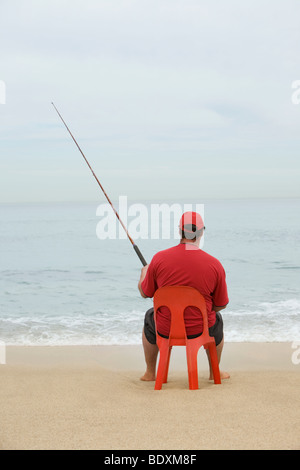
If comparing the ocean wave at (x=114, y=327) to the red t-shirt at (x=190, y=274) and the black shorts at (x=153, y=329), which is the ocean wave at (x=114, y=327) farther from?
the red t-shirt at (x=190, y=274)

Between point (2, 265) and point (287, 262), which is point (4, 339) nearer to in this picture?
point (2, 265)

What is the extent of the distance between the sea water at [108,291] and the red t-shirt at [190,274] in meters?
2.72

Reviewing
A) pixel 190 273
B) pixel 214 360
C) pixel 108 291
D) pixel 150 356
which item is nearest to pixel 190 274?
pixel 190 273

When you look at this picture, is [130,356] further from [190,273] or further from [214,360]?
[190,273]

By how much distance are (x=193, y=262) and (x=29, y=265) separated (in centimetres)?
1106

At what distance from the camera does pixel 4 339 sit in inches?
231

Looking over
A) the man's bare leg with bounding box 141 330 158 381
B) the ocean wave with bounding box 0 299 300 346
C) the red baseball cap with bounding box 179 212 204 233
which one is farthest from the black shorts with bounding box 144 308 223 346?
the ocean wave with bounding box 0 299 300 346

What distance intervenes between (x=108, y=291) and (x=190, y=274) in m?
6.59

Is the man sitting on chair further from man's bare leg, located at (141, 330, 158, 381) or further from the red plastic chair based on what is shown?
man's bare leg, located at (141, 330, 158, 381)

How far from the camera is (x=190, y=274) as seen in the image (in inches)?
121

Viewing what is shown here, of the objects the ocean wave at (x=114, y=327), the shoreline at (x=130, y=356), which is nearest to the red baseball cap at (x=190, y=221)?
A: the shoreline at (x=130, y=356)

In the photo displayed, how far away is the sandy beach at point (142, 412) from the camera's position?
7.42ft

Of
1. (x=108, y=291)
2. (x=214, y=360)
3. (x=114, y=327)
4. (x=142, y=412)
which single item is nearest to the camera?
(x=142, y=412)
